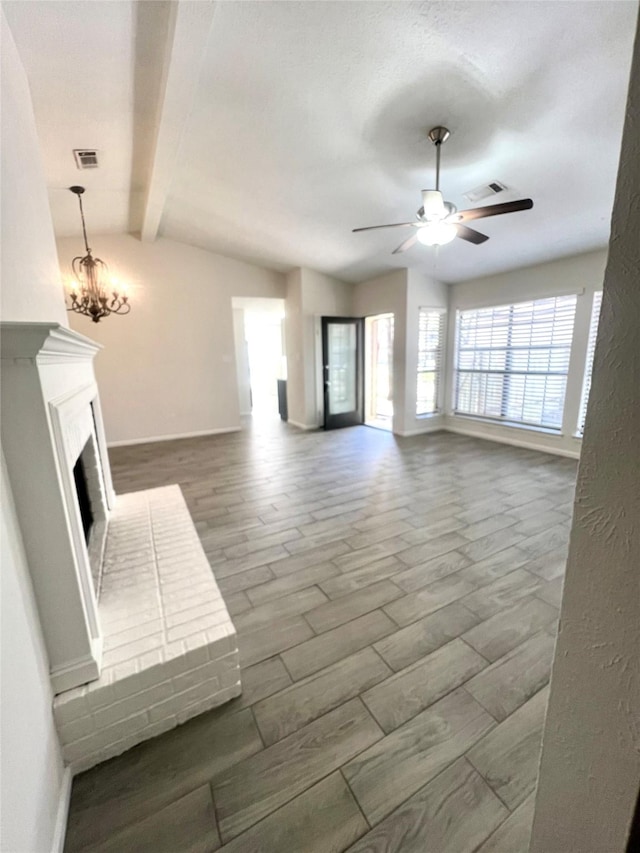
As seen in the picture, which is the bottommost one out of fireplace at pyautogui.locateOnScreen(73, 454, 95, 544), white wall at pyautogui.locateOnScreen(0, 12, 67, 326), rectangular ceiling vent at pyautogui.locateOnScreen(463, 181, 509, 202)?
fireplace at pyautogui.locateOnScreen(73, 454, 95, 544)

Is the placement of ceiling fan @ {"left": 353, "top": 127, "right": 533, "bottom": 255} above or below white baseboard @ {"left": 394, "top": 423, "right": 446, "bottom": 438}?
above

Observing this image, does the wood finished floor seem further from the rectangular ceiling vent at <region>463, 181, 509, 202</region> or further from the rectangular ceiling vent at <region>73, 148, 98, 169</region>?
the rectangular ceiling vent at <region>73, 148, 98, 169</region>

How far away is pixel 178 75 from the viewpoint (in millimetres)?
2027

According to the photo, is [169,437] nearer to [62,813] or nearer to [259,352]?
[62,813]

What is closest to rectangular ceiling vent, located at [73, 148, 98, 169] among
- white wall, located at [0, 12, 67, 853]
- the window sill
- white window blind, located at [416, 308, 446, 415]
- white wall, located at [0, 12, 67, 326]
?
white wall, located at [0, 12, 67, 326]

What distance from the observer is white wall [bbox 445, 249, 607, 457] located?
4.06 m

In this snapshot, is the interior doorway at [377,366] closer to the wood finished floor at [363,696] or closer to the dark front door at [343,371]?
the dark front door at [343,371]

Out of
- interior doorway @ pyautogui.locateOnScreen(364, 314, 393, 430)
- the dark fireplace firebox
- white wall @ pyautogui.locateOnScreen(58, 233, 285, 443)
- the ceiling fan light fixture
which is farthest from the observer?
interior doorway @ pyautogui.locateOnScreen(364, 314, 393, 430)

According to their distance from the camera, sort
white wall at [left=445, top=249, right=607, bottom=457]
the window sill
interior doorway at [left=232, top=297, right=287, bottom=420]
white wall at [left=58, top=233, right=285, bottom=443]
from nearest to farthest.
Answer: white wall at [left=445, top=249, right=607, bottom=457], the window sill, white wall at [left=58, top=233, right=285, bottom=443], interior doorway at [left=232, top=297, right=287, bottom=420]

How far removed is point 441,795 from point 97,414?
2968 mm

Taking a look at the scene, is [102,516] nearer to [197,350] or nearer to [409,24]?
[409,24]

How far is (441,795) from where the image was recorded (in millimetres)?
1115

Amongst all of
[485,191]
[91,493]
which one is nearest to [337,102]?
[485,191]

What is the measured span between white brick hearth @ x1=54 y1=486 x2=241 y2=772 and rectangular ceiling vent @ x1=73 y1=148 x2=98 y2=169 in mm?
3286
